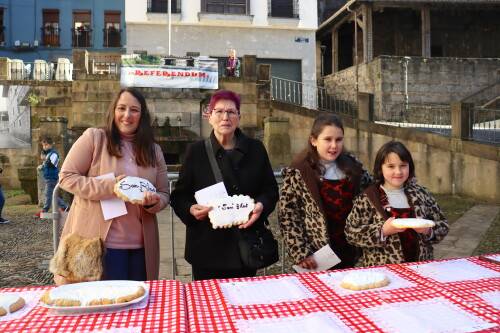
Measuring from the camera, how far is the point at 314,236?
339 cm

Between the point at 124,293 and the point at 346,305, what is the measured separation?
1.04 metres

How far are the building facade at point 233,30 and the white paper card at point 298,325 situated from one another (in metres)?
21.9

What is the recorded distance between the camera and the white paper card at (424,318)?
6.18 feet

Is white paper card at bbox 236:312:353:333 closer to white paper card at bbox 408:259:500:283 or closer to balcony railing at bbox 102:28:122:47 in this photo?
white paper card at bbox 408:259:500:283

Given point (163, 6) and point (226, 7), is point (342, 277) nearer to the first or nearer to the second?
point (163, 6)

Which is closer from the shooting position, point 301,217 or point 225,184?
point 225,184

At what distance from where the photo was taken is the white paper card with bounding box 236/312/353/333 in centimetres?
188

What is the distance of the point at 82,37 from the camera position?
2922 cm

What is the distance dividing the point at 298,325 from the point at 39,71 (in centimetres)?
1853

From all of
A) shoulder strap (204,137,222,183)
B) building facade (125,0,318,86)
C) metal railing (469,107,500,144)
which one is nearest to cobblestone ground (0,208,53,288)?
shoulder strap (204,137,222,183)

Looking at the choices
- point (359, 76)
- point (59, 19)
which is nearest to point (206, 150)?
point (359, 76)

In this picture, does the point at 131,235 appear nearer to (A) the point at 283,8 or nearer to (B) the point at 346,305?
(B) the point at 346,305

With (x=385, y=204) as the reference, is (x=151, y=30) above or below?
above

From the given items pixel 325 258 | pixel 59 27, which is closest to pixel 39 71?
pixel 59 27
